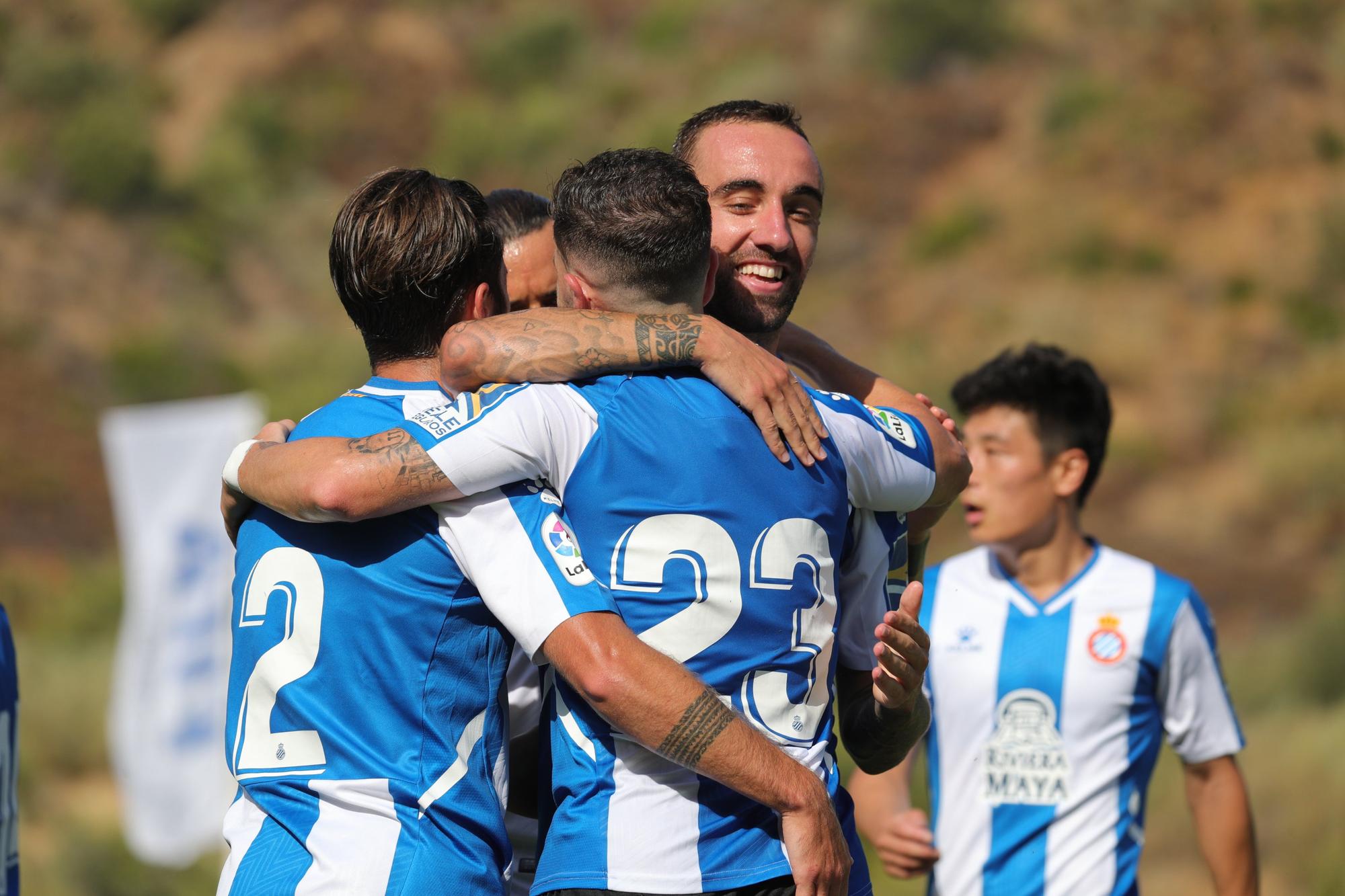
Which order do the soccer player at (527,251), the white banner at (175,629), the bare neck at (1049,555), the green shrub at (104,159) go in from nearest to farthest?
the soccer player at (527,251) < the bare neck at (1049,555) < the white banner at (175,629) < the green shrub at (104,159)

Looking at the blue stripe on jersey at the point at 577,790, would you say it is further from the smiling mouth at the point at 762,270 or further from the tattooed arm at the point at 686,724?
the smiling mouth at the point at 762,270

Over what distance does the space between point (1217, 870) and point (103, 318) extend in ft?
73.4

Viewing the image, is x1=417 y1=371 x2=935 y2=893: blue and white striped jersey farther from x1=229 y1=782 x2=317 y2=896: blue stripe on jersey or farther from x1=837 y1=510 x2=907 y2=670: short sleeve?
x1=229 y1=782 x2=317 y2=896: blue stripe on jersey

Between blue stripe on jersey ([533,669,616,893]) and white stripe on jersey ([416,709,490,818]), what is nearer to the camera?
blue stripe on jersey ([533,669,616,893])

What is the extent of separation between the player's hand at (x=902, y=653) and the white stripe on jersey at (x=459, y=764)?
710 millimetres

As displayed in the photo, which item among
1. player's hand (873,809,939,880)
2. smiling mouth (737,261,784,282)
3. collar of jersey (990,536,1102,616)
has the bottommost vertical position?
player's hand (873,809,939,880)

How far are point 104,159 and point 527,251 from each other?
83.7ft

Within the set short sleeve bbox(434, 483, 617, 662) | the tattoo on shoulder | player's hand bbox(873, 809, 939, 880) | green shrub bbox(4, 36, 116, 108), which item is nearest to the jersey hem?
short sleeve bbox(434, 483, 617, 662)

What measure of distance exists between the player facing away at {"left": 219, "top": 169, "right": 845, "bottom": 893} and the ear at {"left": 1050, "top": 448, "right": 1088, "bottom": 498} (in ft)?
8.37

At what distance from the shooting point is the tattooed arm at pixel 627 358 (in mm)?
2430

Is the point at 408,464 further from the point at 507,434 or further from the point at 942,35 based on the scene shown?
the point at 942,35

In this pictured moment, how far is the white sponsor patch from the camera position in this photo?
2279mm

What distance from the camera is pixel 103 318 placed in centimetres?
2334

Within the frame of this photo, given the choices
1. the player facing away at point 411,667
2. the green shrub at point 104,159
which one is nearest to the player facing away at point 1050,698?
the player facing away at point 411,667
